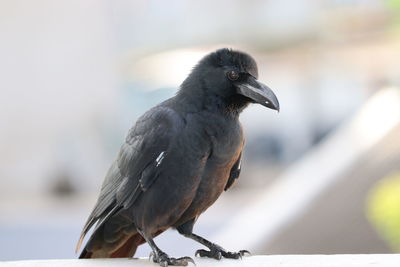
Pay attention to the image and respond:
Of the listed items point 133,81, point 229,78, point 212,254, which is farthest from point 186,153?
point 133,81

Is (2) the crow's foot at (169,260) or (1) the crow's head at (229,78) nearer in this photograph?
(2) the crow's foot at (169,260)

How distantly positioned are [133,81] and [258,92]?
11257 millimetres

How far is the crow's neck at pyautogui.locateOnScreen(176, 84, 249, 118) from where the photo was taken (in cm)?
414

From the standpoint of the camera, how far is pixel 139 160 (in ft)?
13.7

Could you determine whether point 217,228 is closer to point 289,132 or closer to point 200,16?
point 289,132

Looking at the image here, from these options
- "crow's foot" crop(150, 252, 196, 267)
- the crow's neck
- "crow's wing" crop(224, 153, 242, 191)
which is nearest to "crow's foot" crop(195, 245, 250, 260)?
"crow's foot" crop(150, 252, 196, 267)

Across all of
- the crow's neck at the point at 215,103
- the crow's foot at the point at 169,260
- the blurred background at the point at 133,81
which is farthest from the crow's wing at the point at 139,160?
the blurred background at the point at 133,81

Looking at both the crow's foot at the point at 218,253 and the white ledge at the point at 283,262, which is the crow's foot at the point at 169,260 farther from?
the crow's foot at the point at 218,253

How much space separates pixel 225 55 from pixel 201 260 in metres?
1.00

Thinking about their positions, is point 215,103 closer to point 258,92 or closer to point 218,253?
point 258,92

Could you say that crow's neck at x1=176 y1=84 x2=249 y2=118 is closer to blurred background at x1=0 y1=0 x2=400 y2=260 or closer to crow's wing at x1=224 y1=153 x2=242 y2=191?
crow's wing at x1=224 y1=153 x2=242 y2=191

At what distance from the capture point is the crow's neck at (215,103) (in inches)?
163

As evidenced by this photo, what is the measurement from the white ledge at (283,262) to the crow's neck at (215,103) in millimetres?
716

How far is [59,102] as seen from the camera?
15.4 meters
